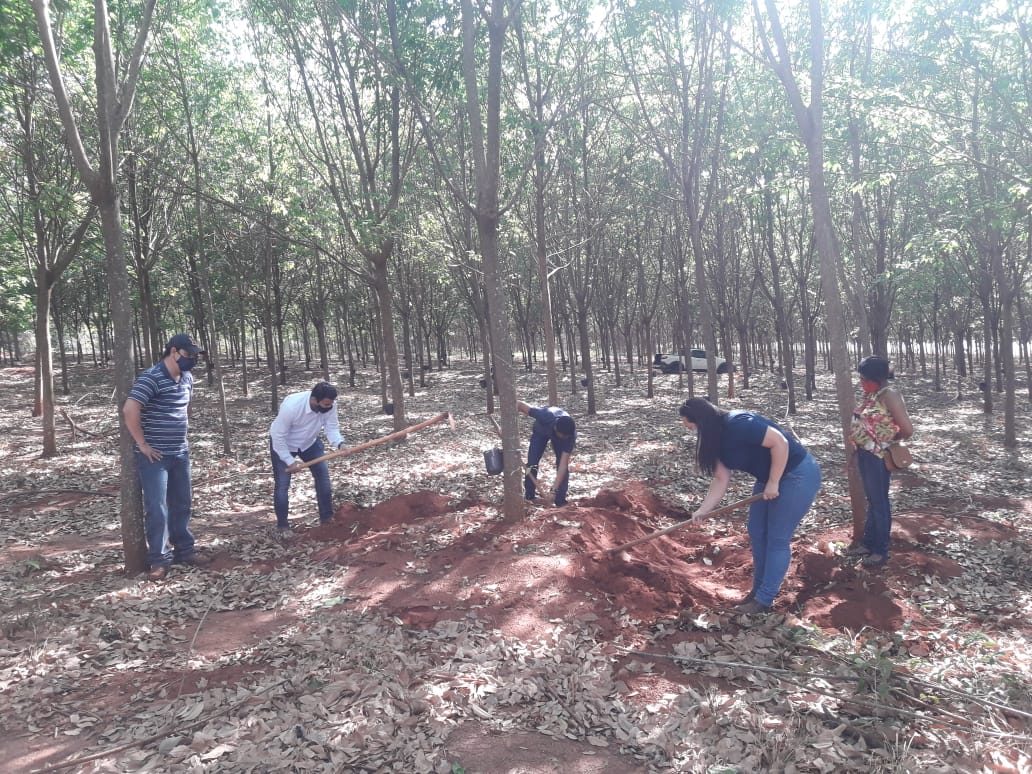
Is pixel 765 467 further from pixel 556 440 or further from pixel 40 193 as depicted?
pixel 40 193

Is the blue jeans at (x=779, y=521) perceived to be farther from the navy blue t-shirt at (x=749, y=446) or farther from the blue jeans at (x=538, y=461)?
the blue jeans at (x=538, y=461)

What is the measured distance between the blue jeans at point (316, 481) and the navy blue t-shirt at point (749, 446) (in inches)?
173

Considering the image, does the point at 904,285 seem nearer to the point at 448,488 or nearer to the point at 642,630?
the point at 448,488

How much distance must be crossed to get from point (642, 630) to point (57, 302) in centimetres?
2438

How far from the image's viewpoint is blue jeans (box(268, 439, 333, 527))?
6.44 meters

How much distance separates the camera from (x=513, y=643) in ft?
12.8

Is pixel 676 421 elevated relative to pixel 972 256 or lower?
lower

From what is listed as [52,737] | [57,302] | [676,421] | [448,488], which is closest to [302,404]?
[448,488]

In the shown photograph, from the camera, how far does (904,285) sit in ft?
50.2

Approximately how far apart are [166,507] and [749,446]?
5013 millimetres

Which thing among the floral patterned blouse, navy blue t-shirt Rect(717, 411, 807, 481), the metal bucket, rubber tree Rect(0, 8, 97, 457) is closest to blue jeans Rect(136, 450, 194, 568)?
the metal bucket

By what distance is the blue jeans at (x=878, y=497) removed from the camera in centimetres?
501

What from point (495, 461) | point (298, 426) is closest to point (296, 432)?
point (298, 426)

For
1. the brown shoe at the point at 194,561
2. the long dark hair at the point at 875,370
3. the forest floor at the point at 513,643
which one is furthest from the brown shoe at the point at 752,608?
the brown shoe at the point at 194,561
